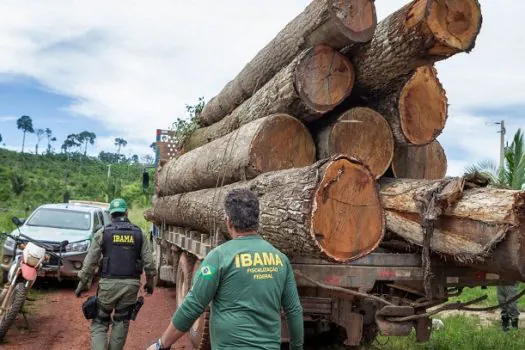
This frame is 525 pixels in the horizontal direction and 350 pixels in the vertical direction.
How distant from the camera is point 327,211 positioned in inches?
157

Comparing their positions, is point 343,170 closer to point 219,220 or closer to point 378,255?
point 378,255

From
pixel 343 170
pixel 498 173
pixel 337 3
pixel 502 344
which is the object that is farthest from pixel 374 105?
pixel 498 173

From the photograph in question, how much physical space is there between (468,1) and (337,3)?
3.97 ft

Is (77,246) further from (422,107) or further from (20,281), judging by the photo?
(422,107)

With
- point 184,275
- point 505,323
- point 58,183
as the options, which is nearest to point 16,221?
point 184,275

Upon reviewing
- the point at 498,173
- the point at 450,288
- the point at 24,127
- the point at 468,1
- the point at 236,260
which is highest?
Result: the point at 24,127

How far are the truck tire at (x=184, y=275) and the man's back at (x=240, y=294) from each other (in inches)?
161

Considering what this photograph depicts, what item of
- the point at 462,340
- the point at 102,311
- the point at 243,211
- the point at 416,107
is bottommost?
the point at 462,340

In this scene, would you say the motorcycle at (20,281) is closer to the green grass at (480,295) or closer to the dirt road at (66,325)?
the dirt road at (66,325)

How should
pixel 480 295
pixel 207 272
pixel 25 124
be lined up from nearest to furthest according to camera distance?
1. pixel 207 272
2. pixel 480 295
3. pixel 25 124

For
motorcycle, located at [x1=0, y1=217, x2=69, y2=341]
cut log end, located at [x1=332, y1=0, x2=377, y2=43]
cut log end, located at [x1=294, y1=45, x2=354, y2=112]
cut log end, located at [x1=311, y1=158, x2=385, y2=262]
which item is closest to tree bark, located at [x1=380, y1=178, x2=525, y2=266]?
cut log end, located at [x1=311, y1=158, x2=385, y2=262]

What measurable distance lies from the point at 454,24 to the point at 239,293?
3.34 m

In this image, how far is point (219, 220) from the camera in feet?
18.8

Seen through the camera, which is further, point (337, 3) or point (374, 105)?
point (374, 105)
